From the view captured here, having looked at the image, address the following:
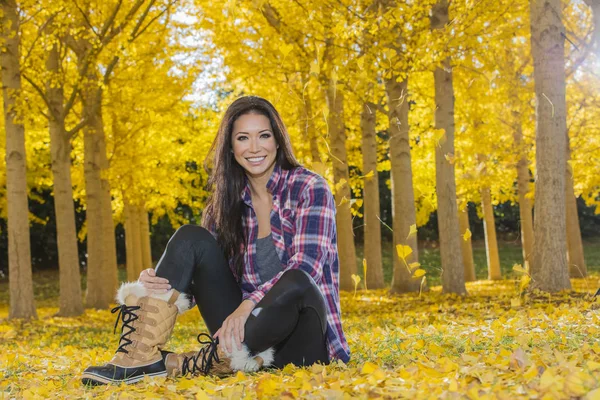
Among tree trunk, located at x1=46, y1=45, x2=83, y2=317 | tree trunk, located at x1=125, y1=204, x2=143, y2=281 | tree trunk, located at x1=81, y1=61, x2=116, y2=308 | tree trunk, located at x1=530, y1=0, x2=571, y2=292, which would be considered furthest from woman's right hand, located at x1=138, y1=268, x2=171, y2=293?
tree trunk, located at x1=125, y1=204, x2=143, y2=281

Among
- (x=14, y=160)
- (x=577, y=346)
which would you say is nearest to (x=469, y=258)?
(x=14, y=160)

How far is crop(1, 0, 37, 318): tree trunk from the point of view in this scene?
9.60 metres

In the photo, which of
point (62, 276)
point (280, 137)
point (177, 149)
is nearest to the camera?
point (280, 137)

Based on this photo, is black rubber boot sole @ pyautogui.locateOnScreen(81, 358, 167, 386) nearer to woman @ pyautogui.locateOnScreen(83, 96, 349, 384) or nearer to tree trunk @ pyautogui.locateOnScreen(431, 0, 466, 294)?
woman @ pyautogui.locateOnScreen(83, 96, 349, 384)

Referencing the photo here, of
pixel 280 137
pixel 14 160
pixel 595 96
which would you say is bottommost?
pixel 280 137

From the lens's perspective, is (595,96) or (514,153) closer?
(595,96)

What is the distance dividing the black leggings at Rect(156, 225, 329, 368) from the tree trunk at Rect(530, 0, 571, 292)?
5.30m

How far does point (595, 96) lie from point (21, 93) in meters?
10.5

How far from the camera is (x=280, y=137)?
12.1 feet

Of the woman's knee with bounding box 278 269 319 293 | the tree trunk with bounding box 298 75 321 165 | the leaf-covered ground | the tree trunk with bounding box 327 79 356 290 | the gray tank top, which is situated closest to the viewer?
the leaf-covered ground

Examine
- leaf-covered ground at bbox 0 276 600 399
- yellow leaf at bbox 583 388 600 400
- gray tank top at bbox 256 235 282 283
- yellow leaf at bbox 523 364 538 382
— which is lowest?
leaf-covered ground at bbox 0 276 600 399

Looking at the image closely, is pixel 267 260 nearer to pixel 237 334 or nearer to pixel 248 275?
pixel 248 275

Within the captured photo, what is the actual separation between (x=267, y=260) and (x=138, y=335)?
2.56ft

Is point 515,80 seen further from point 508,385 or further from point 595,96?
point 508,385
